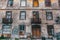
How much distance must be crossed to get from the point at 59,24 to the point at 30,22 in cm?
493

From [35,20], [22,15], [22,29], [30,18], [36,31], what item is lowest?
[36,31]

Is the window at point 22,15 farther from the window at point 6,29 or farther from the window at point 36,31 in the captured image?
the window at point 6,29

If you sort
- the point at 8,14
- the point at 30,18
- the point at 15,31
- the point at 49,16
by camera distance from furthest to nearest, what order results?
1. the point at 8,14
2. the point at 49,16
3. the point at 30,18
4. the point at 15,31

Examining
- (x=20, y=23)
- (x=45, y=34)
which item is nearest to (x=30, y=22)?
(x=20, y=23)

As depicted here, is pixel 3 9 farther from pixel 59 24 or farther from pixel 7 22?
pixel 59 24

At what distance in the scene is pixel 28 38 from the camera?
23578 mm

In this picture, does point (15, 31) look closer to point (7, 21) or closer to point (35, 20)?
point (7, 21)

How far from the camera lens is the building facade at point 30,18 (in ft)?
78.6

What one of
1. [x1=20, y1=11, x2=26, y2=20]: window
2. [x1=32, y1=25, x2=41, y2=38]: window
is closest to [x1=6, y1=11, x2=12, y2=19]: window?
[x1=20, y1=11, x2=26, y2=20]: window

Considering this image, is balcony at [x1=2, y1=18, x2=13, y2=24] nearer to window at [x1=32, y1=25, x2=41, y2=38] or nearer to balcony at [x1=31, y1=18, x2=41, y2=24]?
balcony at [x1=31, y1=18, x2=41, y2=24]

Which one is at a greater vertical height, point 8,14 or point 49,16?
point 8,14

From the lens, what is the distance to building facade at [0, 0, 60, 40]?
944 inches

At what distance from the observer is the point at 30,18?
24781 millimetres

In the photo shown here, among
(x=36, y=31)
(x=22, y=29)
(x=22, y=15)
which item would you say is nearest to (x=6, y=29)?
(x=22, y=29)
